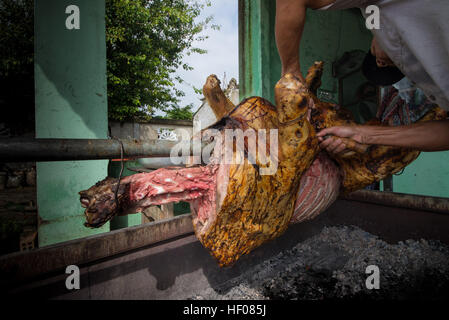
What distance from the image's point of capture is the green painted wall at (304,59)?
128 inches

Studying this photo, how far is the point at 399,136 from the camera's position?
126 cm

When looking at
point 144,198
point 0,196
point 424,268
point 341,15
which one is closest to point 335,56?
point 341,15

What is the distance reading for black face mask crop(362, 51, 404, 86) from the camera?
185 centimetres

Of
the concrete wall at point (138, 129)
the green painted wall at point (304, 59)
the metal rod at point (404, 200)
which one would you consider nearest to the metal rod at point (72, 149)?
the metal rod at point (404, 200)

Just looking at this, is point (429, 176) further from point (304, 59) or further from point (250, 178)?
point (250, 178)

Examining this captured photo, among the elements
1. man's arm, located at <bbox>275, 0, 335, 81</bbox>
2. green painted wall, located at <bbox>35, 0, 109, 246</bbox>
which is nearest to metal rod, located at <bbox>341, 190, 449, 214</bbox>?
man's arm, located at <bbox>275, 0, 335, 81</bbox>

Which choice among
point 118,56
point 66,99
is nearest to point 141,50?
point 118,56

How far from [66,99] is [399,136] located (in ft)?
10.8

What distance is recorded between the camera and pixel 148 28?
8938 millimetres

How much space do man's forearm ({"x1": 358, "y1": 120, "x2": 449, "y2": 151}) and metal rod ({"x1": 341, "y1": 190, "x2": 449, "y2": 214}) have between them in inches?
31.0

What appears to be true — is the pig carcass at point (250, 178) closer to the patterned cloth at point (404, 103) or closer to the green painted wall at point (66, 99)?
the patterned cloth at point (404, 103)

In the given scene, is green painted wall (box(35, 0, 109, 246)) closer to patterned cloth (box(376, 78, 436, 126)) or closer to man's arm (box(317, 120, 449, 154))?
man's arm (box(317, 120, 449, 154))
